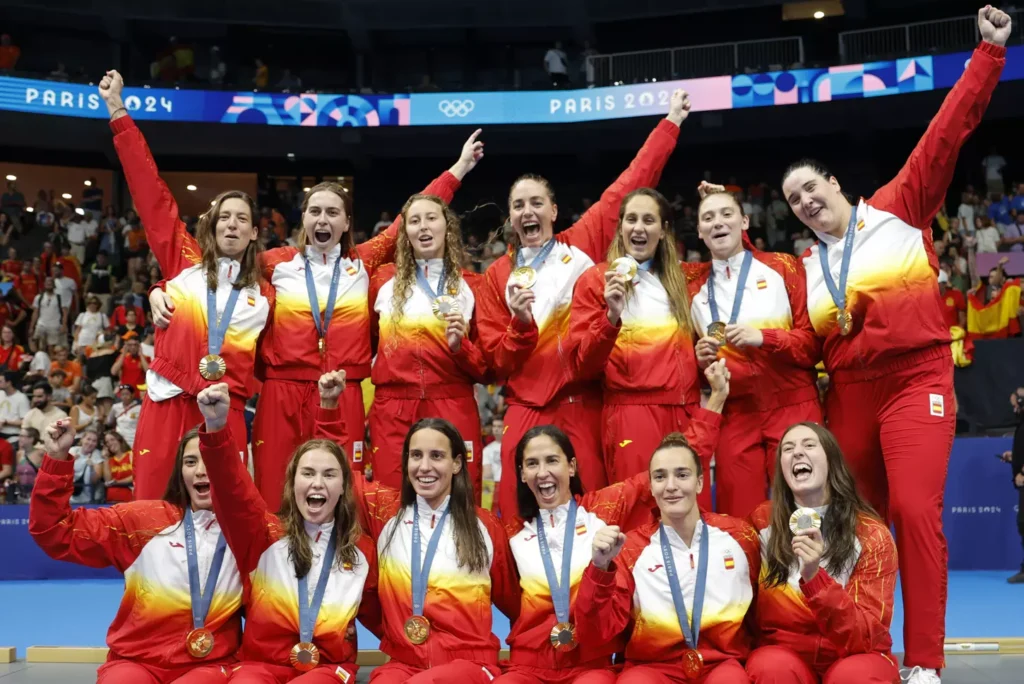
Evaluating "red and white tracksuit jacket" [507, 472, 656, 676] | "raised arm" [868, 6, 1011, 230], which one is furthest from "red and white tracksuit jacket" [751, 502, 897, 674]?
"raised arm" [868, 6, 1011, 230]

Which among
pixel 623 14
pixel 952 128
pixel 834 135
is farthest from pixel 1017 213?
pixel 952 128

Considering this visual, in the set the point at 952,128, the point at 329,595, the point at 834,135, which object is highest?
the point at 834,135

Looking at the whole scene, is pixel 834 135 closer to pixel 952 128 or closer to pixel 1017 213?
pixel 1017 213

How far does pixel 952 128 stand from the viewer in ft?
15.8

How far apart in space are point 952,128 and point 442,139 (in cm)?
1591

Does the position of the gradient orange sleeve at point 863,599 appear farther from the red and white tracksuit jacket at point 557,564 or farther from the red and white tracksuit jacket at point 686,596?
the red and white tracksuit jacket at point 557,564

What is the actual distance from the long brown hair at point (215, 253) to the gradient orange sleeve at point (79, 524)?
1.24 metres

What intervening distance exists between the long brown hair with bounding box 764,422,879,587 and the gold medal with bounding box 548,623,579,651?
2.79ft

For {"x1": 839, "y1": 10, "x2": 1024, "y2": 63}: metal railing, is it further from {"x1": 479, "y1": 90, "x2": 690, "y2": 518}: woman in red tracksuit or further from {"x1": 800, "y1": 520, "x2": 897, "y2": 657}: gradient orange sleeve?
{"x1": 800, "y1": 520, "x2": 897, "y2": 657}: gradient orange sleeve

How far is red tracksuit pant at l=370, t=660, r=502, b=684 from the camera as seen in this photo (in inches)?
166

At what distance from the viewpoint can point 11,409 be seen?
12875 millimetres

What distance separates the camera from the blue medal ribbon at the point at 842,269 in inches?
195

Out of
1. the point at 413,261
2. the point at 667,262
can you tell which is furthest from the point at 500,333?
the point at 667,262

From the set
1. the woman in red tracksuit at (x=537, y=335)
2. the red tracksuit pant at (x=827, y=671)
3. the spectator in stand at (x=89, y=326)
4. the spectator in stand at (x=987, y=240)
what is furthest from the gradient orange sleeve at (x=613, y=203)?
the spectator in stand at (x=89, y=326)
